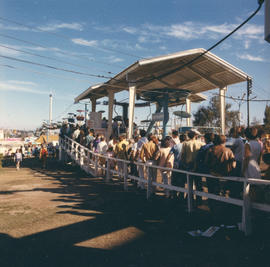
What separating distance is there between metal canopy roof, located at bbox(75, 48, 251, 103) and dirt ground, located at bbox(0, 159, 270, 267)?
10.7 m

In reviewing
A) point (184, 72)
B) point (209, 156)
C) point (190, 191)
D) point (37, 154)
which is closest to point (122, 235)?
point (190, 191)

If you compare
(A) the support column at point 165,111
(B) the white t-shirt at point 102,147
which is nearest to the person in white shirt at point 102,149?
(B) the white t-shirt at point 102,147

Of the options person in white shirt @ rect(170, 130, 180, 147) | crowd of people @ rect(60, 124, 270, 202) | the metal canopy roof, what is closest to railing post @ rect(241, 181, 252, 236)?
crowd of people @ rect(60, 124, 270, 202)

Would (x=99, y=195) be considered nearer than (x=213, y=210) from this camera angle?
No

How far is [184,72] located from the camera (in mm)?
20531

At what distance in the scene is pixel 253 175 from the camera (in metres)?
5.40

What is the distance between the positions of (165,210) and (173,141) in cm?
325

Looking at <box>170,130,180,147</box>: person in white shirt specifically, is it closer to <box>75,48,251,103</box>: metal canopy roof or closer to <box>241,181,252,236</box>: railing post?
<box>241,181,252,236</box>: railing post

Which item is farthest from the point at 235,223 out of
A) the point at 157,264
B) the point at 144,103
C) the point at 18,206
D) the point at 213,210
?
the point at 144,103

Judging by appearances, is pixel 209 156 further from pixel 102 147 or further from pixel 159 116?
pixel 159 116

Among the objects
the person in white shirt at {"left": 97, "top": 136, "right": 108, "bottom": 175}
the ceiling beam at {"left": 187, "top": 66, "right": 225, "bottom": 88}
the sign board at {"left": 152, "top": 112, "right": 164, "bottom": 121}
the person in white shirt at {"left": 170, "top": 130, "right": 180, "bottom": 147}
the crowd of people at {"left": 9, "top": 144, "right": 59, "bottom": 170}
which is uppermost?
the ceiling beam at {"left": 187, "top": 66, "right": 225, "bottom": 88}

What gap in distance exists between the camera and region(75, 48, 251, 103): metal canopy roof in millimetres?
17562

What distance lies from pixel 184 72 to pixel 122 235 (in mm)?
17230

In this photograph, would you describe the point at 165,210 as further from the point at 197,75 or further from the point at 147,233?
the point at 197,75
